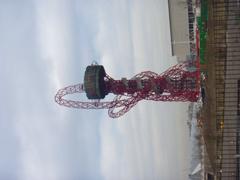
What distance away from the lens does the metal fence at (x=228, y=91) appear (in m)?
37.8

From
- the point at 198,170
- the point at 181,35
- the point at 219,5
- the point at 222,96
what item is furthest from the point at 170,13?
the point at 222,96

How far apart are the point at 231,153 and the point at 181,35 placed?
69.9 meters

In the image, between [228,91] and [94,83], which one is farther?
[94,83]

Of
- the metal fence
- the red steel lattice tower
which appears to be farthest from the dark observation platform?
the metal fence

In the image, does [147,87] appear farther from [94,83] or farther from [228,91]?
[228,91]

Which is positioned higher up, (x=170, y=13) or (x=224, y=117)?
(x=170, y=13)

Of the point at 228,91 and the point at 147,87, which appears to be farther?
the point at 147,87

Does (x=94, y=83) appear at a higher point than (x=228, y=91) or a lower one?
lower

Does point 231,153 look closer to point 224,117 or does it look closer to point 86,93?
point 224,117

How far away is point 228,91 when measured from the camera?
39.1 m

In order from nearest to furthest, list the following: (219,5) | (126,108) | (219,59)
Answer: (219,59) < (219,5) < (126,108)

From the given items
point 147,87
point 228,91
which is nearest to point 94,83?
point 147,87

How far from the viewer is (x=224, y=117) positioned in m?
38.8

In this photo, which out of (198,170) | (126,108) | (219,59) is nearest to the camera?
(219,59)
